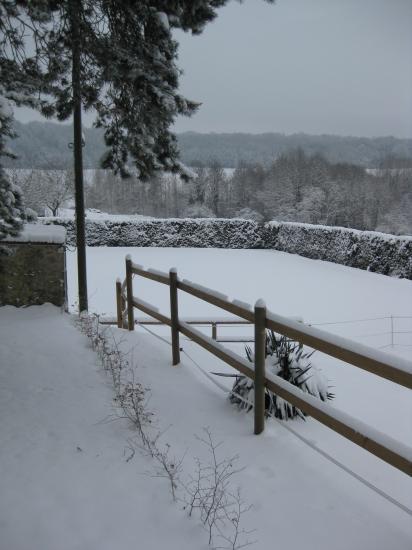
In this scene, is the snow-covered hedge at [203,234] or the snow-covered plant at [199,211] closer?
the snow-covered hedge at [203,234]

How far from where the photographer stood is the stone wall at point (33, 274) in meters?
6.35

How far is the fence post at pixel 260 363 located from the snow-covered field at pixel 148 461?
15 cm

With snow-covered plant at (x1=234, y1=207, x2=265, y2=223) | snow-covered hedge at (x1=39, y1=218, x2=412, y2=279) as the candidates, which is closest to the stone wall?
snow-covered hedge at (x1=39, y1=218, x2=412, y2=279)

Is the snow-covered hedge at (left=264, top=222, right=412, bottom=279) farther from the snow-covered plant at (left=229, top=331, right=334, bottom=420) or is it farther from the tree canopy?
the snow-covered plant at (left=229, top=331, right=334, bottom=420)

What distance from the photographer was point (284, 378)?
4.20m

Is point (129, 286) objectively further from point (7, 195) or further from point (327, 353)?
point (327, 353)

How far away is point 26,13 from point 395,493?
564 cm

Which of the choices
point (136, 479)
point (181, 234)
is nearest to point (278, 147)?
point (181, 234)

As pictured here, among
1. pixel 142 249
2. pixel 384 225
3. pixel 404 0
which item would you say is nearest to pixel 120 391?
pixel 404 0

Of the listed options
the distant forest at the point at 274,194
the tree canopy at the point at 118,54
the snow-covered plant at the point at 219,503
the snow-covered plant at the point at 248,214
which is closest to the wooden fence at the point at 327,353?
the snow-covered plant at the point at 219,503

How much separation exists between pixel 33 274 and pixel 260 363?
439cm

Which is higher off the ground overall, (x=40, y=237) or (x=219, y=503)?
(x=40, y=237)

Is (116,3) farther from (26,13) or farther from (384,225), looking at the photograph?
(384,225)

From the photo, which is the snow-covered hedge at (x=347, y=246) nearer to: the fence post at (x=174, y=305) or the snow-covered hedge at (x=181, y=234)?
the snow-covered hedge at (x=181, y=234)
